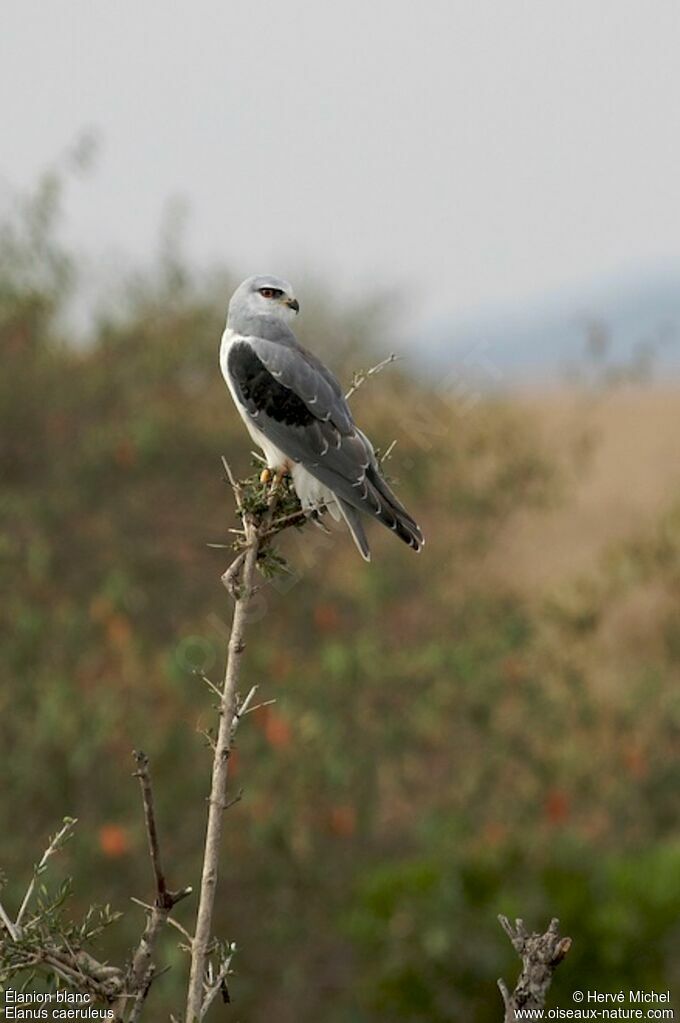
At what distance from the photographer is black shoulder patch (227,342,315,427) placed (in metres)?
3.91

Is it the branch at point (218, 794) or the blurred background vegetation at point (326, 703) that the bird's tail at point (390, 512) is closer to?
the branch at point (218, 794)

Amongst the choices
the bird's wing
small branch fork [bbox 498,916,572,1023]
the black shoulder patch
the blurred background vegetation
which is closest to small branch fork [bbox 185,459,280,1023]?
small branch fork [bbox 498,916,572,1023]

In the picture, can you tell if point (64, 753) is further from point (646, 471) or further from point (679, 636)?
point (646, 471)

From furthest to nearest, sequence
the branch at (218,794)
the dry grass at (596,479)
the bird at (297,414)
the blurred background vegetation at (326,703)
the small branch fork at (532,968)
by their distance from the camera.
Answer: the dry grass at (596,479), the blurred background vegetation at (326,703), the bird at (297,414), the branch at (218,794), the small branch fork at (532,968)

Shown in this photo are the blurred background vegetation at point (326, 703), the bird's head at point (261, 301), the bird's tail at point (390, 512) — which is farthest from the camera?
the blurred background vegetation at point (326, 703)

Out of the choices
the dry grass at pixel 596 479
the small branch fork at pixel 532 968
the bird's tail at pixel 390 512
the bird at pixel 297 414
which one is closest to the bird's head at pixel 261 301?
the bird at pixel 297 414

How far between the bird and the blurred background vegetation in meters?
4.59

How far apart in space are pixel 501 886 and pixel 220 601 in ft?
8.41

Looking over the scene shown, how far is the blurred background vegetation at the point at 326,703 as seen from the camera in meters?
8.97

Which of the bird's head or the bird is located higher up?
the bird's head

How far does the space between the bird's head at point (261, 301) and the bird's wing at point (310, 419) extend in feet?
0.37

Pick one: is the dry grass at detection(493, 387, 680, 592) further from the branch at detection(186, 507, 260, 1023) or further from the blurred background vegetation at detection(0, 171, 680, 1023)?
the branch at detection(186, 507, 260, 1023)

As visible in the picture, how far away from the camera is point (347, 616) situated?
10.2 meters

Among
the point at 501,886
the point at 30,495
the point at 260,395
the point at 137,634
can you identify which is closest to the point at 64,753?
the point at 137,634
